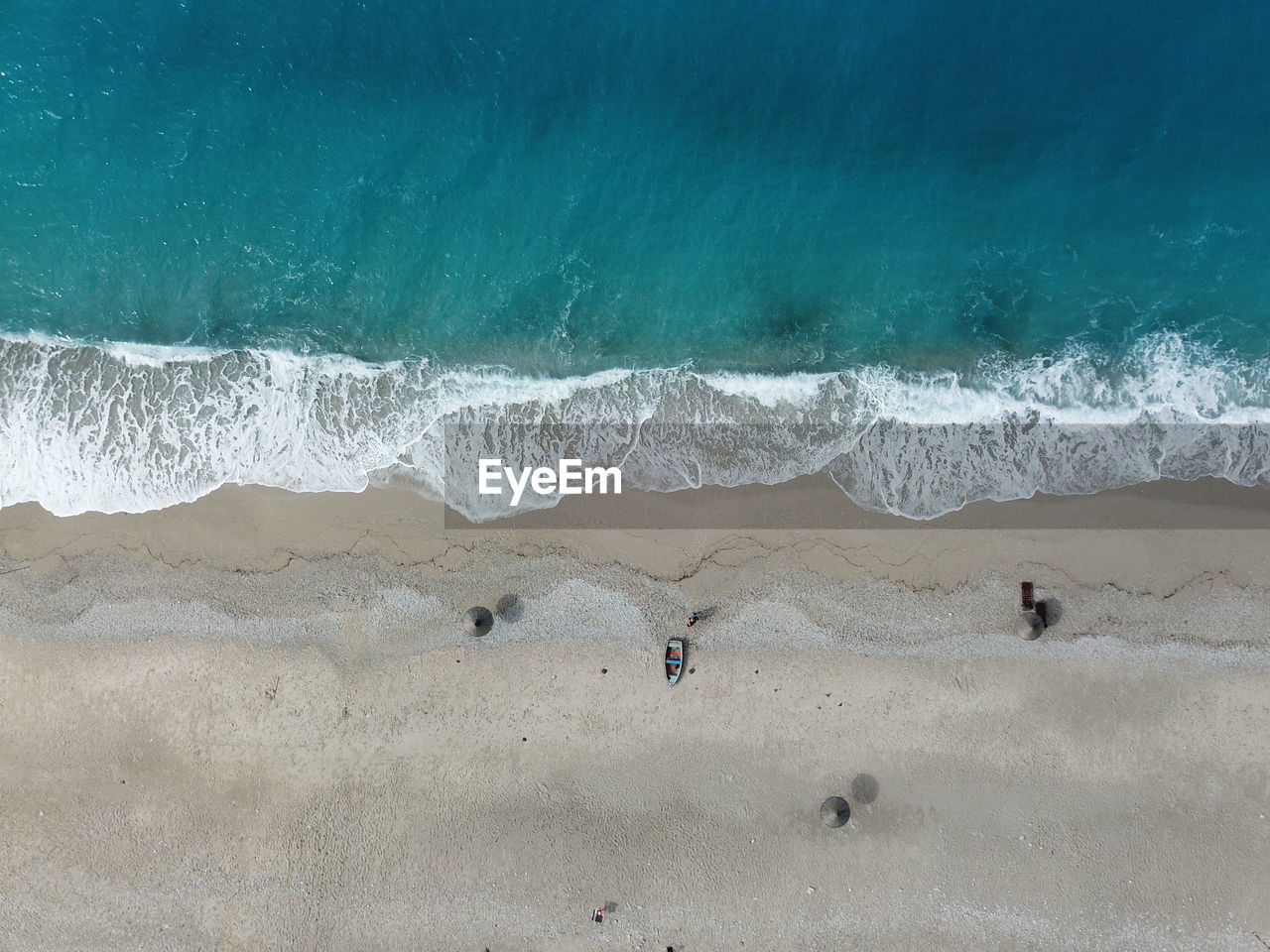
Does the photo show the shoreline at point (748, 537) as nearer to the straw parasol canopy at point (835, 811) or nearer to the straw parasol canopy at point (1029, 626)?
the straw parasol canopy at point (1029, 626)

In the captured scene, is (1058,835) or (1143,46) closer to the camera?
(1058,835)

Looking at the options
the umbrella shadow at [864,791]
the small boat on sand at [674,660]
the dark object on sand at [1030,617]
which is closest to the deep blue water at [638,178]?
the dark object on sand at [1030,617]

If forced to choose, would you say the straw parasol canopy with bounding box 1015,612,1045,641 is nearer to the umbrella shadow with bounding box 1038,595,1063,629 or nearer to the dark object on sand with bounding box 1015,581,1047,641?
the dark object on sand with bounding box 1015,581,1047,641

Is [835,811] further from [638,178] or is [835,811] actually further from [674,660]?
[638,178]

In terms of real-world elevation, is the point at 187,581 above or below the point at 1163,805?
above

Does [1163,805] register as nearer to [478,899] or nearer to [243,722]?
[478,899]

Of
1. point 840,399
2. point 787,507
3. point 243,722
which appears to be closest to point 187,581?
point 243,722
